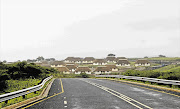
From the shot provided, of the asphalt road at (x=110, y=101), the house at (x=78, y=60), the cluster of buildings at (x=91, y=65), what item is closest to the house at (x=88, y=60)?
the cluster of buildings at (x=91, y=65)

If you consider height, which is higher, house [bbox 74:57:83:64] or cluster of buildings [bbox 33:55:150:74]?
house [bbox 74:57:83:64]

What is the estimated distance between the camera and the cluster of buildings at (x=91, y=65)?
3570 inches

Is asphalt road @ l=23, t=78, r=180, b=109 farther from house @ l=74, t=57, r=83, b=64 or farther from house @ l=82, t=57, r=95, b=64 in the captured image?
house @ l=74, t=57, r=83, b=64

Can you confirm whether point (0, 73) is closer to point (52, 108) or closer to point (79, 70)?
point (52, 108)

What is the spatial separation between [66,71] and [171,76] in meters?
80.1

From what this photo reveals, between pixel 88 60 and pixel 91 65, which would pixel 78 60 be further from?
pixel 91 65

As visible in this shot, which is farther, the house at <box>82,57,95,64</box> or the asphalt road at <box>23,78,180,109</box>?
the house at <box>82,57,95,64</box>

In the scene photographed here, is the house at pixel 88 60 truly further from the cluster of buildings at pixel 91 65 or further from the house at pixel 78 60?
the house at pixel 78 60

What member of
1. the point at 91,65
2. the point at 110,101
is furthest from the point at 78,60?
the point at 110,101

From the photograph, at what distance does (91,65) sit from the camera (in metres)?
128

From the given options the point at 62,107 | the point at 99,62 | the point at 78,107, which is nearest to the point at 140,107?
the point at 78,107

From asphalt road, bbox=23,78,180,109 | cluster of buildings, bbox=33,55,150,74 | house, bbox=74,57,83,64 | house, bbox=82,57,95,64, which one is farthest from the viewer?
house, bbox=74,57,83,64

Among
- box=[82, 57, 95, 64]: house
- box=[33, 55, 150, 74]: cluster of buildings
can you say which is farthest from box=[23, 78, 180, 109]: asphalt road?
box=[82, 57, 95, 64]: house

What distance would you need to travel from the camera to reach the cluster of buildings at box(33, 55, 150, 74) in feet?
298
